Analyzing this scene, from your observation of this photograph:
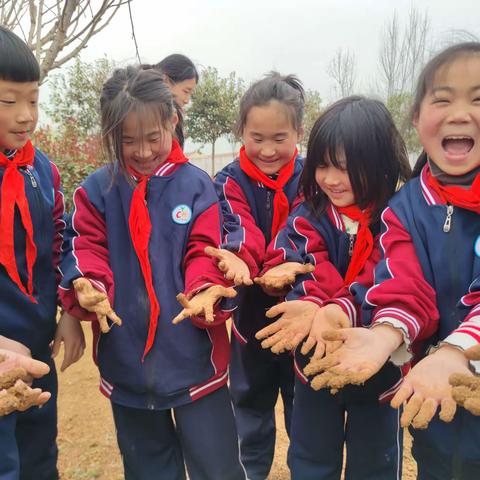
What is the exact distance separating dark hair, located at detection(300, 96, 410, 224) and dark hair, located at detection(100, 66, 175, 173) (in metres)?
0.45

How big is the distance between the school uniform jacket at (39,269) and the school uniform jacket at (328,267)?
685 millimetres

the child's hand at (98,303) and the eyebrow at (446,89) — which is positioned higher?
the eyebrow at (446,89)

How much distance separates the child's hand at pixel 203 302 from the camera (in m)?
1.19

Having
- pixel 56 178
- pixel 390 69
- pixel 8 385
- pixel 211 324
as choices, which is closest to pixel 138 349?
pixel 211 324

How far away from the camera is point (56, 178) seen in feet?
5.20

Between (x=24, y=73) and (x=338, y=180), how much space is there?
0.91 metres

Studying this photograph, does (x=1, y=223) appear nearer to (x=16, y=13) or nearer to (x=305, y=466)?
(x=305, y=466)

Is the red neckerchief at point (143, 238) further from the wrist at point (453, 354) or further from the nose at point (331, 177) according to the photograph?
the wrist at point (453, 354)

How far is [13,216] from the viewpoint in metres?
1.34

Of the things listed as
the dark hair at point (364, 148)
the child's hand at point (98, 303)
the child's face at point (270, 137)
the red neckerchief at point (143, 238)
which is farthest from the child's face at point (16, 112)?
the dark hair at point (364, 148)

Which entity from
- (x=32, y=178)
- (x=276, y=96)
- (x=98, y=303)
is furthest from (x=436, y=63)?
(x=32, y=178)

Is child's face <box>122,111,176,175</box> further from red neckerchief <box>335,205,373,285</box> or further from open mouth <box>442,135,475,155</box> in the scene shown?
open mouth <box>442,135,475,155</box>

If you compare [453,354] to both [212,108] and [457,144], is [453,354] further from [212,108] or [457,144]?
[212,108]

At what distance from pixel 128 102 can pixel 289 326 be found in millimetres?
773
